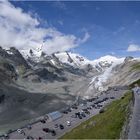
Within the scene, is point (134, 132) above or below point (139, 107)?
below

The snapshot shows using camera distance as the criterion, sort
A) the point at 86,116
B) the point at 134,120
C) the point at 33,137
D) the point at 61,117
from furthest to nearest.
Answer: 1. the point at 61,117
2. the point at 86,116
3. the point at 33,137
4. the point at 134,120

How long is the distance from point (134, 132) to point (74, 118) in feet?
326

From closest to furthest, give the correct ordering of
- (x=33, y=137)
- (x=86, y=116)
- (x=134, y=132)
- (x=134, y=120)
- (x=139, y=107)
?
(x=134, y=132), (x=134, y=120), (x=139, y=107), (x=33, y=137), (x=86, y=116)

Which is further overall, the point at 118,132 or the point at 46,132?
the point at 46,132

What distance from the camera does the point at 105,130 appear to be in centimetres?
9419

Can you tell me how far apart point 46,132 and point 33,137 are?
820cm

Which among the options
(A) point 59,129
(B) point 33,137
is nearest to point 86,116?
(A) point 59,129

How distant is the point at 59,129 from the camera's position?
153m

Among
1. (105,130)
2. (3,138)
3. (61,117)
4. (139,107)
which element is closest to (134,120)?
(105,130)

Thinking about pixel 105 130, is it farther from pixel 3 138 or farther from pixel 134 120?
pixel 3 138

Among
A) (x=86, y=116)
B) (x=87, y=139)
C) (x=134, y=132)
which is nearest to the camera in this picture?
(x=134, y=132)

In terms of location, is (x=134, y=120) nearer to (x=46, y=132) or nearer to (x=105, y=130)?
(x=105, y=130)

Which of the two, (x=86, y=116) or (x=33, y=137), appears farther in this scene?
(x=86, y=116)

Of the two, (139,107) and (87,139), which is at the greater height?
(139,107)
